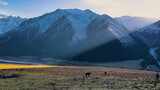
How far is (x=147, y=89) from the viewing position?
153ft

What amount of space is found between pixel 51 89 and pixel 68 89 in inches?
92.7

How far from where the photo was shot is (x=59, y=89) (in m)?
46.0

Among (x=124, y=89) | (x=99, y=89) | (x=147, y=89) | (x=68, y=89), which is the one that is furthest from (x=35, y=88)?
(x=147, y=89)

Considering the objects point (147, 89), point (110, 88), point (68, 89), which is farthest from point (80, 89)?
point (147, 89)

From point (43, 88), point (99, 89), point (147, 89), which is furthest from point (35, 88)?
point (147, 89)

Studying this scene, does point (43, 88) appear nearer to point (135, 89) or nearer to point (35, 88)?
point (35, 88)

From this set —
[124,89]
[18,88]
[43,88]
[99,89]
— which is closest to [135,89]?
[124,89]

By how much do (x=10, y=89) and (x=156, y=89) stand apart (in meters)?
19.0

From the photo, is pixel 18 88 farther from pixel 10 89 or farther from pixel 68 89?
pixel 68 89

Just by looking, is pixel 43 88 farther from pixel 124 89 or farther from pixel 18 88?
pixel 124 89

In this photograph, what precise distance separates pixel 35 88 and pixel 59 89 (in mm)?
3751

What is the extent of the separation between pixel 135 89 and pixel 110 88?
3.42 meters

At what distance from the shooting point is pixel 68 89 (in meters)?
45.8

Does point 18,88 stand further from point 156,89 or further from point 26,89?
point 156,89
